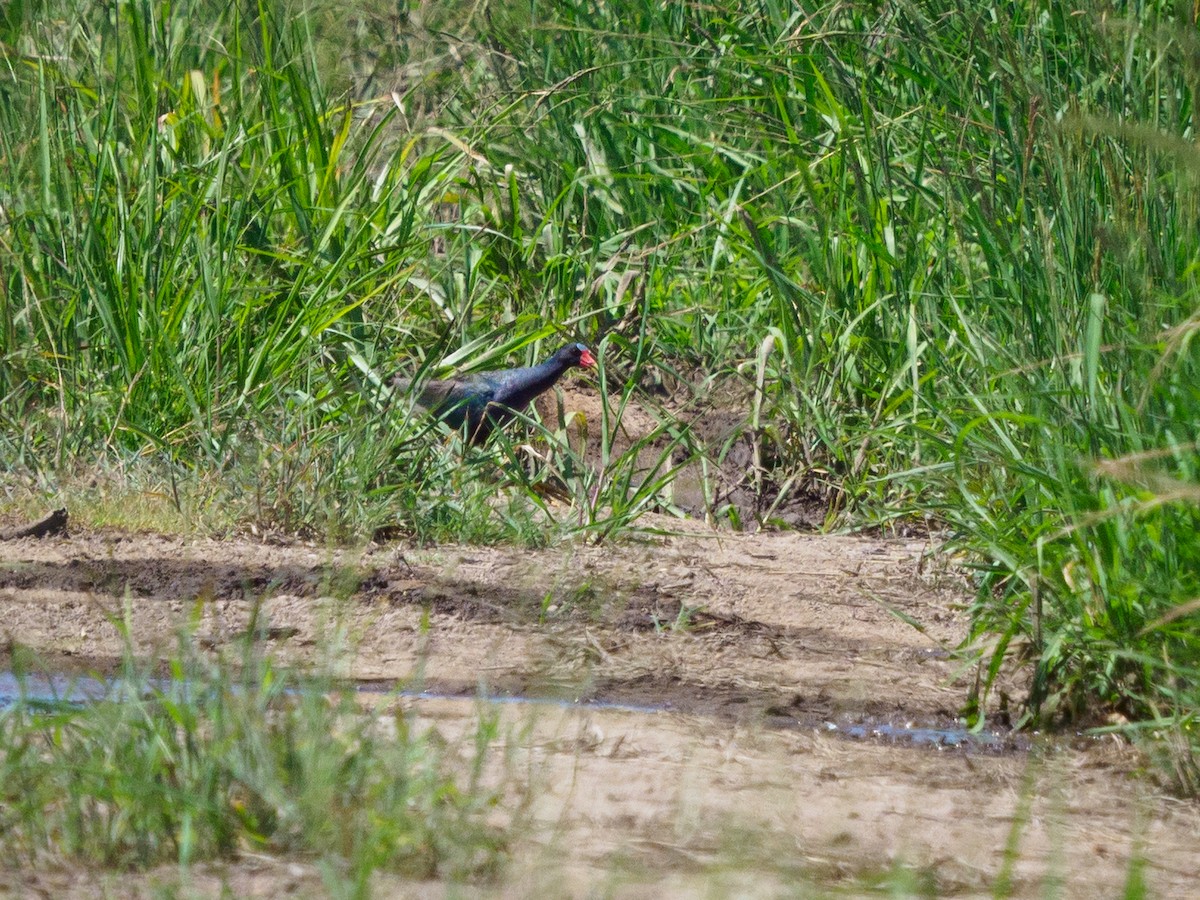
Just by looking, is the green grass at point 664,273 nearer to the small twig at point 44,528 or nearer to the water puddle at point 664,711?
the water puddle at point 664,711

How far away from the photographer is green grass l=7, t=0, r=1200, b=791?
9.84 ft

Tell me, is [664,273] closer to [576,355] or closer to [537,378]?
[576,355]

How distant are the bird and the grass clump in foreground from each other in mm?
3890

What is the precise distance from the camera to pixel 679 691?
11.0 feet

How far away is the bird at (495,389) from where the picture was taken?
20.1ft

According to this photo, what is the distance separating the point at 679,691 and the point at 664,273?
2840 mm

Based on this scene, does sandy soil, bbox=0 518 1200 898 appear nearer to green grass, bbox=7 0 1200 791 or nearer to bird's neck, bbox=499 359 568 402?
green grass, bbox=7 0 1200 791

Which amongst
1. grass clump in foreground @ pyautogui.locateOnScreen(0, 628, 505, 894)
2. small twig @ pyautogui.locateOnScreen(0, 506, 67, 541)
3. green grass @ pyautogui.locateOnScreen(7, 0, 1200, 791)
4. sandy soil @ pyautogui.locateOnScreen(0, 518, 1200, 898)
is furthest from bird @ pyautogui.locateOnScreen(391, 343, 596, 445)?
grass clump in foreground @ pyautogui.locateOnScreen(0, 628, 505, 894)

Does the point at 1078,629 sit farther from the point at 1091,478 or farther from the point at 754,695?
the point at 754,695

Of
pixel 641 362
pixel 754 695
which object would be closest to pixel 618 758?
pixel 754 695

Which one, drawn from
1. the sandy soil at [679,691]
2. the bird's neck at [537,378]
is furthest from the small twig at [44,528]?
the bird's neck at [537,378]

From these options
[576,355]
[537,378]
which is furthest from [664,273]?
[537,378]

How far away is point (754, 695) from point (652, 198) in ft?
11.0

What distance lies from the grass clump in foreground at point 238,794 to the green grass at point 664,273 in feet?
4.22
